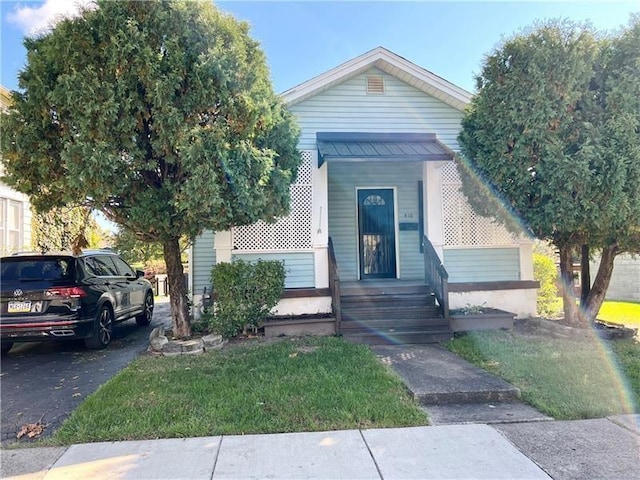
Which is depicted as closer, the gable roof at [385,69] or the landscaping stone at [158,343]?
the landscaping stone at [158,343]

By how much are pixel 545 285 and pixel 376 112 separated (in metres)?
5.84

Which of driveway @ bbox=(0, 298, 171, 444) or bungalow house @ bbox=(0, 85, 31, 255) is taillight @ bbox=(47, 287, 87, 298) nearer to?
driveway @ bbox=(0, 298, 171, 444)

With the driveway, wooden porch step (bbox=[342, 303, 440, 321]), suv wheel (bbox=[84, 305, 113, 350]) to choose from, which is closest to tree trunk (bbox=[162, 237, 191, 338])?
the driveway

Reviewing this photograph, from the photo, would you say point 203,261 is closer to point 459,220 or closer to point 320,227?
point 320,227

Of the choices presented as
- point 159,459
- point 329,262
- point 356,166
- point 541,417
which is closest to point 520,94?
point 356,166

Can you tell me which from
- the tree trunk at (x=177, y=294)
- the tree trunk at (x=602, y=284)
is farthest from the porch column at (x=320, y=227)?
the tree trunk at (x=602, y=284)

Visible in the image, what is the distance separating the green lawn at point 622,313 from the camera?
9347mm

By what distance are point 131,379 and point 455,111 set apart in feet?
26.3

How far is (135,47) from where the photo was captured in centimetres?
519

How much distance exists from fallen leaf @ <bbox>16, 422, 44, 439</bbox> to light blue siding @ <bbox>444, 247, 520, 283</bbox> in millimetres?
7257

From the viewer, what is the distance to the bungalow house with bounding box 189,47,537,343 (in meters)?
7.96

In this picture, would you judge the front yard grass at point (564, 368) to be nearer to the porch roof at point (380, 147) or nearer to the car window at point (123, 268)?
the porch roof at point (380, 147)

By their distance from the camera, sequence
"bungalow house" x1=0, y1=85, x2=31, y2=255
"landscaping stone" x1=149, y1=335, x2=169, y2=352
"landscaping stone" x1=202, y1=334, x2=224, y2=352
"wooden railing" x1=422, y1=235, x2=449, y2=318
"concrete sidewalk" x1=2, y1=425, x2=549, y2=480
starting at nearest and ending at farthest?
"concrete sidewalk" x1=2, y1=425, x2=549, y2=480 < "landscaping stone" x1=149, y1=335, x2=169, y2=352 < "landscaping stone" x1=202, y1=334, x2=224, y2=352 < "wooden railing" x1=422, y1=235, x2=449, y2=318 < "bungalow house" x1=0, y1=85, x2=31, y2=255

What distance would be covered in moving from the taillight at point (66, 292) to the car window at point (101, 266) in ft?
2.10
